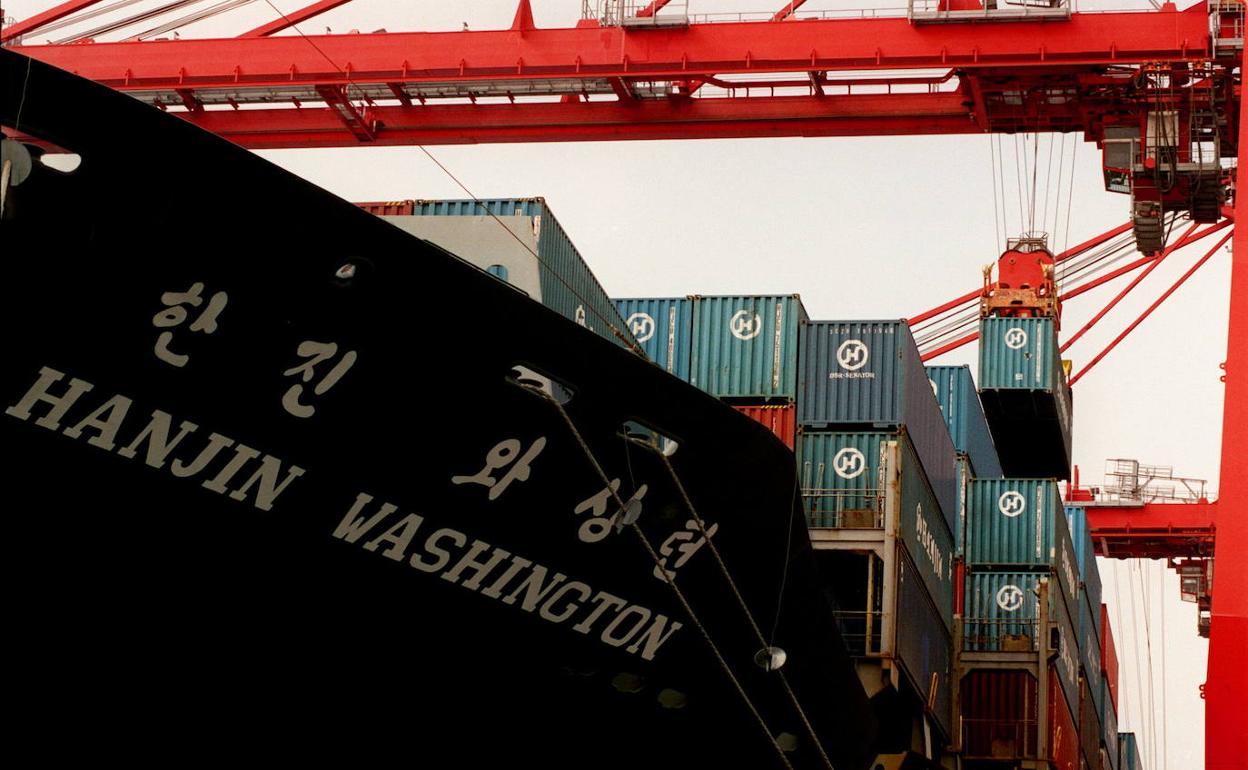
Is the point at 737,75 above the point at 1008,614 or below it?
above

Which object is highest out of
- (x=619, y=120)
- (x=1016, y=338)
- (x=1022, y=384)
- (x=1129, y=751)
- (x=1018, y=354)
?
(x=619, y=120)

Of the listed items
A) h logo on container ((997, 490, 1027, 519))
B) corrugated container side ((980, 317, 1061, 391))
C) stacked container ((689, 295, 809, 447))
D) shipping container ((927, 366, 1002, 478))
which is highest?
corrugated container side ((980, 317, 1061, 391))

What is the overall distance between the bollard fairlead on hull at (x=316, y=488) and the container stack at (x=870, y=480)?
7.79 m

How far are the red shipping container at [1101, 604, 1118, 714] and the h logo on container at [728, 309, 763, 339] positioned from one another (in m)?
24.5

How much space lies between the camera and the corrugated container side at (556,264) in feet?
49.4

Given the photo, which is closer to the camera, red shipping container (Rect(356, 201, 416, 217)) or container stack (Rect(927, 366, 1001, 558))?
red shipping container (Rect(356, 201, 416, 217))

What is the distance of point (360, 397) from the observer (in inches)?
362

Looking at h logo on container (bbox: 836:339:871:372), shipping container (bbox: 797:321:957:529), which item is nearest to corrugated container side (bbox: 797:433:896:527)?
shipping container (bbox: 797:321:957:529)

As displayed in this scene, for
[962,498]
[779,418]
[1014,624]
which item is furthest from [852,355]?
[962,498]

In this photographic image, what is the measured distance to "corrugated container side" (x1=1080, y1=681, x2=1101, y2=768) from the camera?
109 feet

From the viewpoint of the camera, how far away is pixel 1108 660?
1747 inches

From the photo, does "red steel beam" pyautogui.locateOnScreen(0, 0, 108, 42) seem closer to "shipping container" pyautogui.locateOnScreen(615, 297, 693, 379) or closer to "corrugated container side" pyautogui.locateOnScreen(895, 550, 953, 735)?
"shipping container" pyautogui.locateOnScreen(615, 297, 693, 379)

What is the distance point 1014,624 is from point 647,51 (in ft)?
34.3

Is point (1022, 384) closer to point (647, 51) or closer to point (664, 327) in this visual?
point (647, 51)
